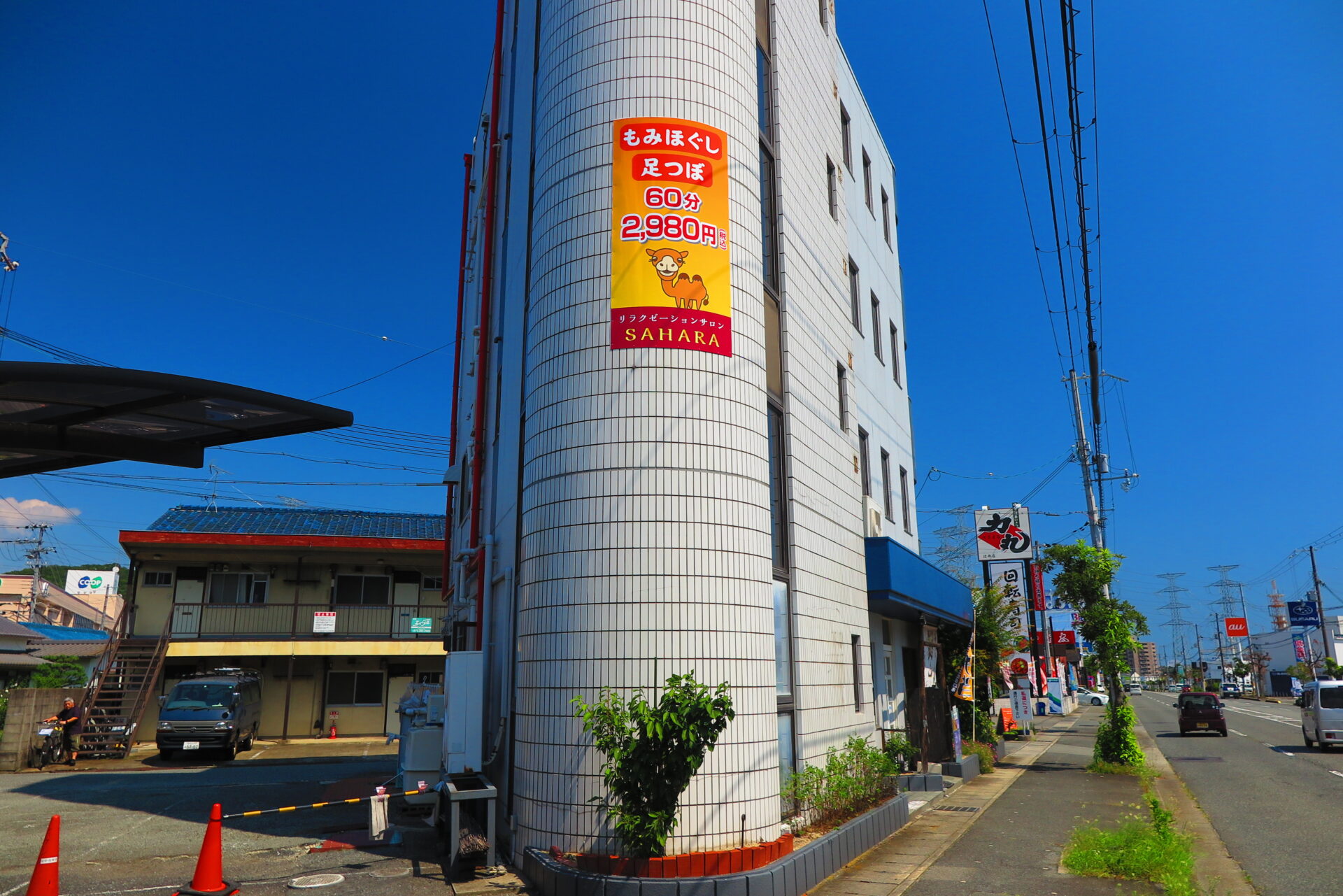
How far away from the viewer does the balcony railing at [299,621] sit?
976 inches

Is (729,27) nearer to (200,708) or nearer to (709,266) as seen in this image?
(709,266)

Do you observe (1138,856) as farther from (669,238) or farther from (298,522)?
(298,522)

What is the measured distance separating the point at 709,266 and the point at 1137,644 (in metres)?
17.1

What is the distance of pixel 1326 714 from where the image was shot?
24516mm

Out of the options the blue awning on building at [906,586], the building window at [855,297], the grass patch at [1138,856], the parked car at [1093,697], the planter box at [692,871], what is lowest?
the parked car at [1093,697]

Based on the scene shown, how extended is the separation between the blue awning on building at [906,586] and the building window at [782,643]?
14.7 ft

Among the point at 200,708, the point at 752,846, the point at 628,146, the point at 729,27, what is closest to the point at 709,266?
the point at 628,146

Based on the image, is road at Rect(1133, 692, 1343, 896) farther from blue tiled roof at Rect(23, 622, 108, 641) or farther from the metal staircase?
blue tiled roof at Rect(23, 622, 108, 641)

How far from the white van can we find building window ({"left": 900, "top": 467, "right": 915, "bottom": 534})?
49.3 feet

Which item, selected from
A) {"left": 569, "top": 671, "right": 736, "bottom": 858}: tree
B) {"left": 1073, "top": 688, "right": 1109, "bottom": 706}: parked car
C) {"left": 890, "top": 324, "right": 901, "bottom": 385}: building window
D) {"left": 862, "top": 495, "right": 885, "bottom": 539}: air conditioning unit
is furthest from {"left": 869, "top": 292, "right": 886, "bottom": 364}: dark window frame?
{"left": 1073, "top": 688, "right": 1109, "bottom": 706}: parked car

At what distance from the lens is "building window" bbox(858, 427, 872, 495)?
A: 1655cm

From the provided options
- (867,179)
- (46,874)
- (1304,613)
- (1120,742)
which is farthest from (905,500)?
(1304,613)

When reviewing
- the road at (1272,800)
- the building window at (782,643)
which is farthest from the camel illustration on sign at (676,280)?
the road at (1272,800)

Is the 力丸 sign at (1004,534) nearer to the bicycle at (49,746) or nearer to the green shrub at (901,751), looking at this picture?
the green shrub at (901,751)
